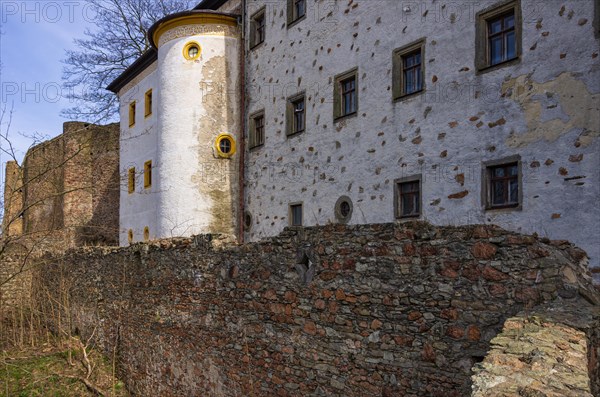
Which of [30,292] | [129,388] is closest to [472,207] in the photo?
[129,388]

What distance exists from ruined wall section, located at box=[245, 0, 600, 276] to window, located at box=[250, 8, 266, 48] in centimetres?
54

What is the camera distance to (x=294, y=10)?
53.9 ft

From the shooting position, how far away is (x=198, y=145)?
722 inches

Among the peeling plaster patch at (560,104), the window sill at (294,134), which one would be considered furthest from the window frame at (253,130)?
the peeling plaster patch at (560,104)

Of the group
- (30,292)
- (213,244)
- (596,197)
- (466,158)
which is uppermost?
(466,158)

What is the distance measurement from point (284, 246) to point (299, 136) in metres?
7.98

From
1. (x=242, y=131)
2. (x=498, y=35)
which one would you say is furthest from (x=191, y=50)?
(x=498, y=35)

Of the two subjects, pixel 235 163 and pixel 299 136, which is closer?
pixel 299 136

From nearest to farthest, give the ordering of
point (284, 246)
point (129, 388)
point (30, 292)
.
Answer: point (284, 246) → point (129, 388) → point (30, 292)

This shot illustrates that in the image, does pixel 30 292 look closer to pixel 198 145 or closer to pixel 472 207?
pixel 198 145

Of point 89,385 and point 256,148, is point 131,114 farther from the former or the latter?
point 89,385

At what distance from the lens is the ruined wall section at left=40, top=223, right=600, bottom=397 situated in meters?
5.62

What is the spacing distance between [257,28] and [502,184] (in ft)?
33.4

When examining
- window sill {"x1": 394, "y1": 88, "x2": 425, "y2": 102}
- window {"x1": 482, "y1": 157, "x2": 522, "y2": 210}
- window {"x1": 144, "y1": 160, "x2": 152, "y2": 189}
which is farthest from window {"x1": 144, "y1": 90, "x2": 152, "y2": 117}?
window {"x1": 482, "y1": 157, "x2": 522, "y2": 210}
